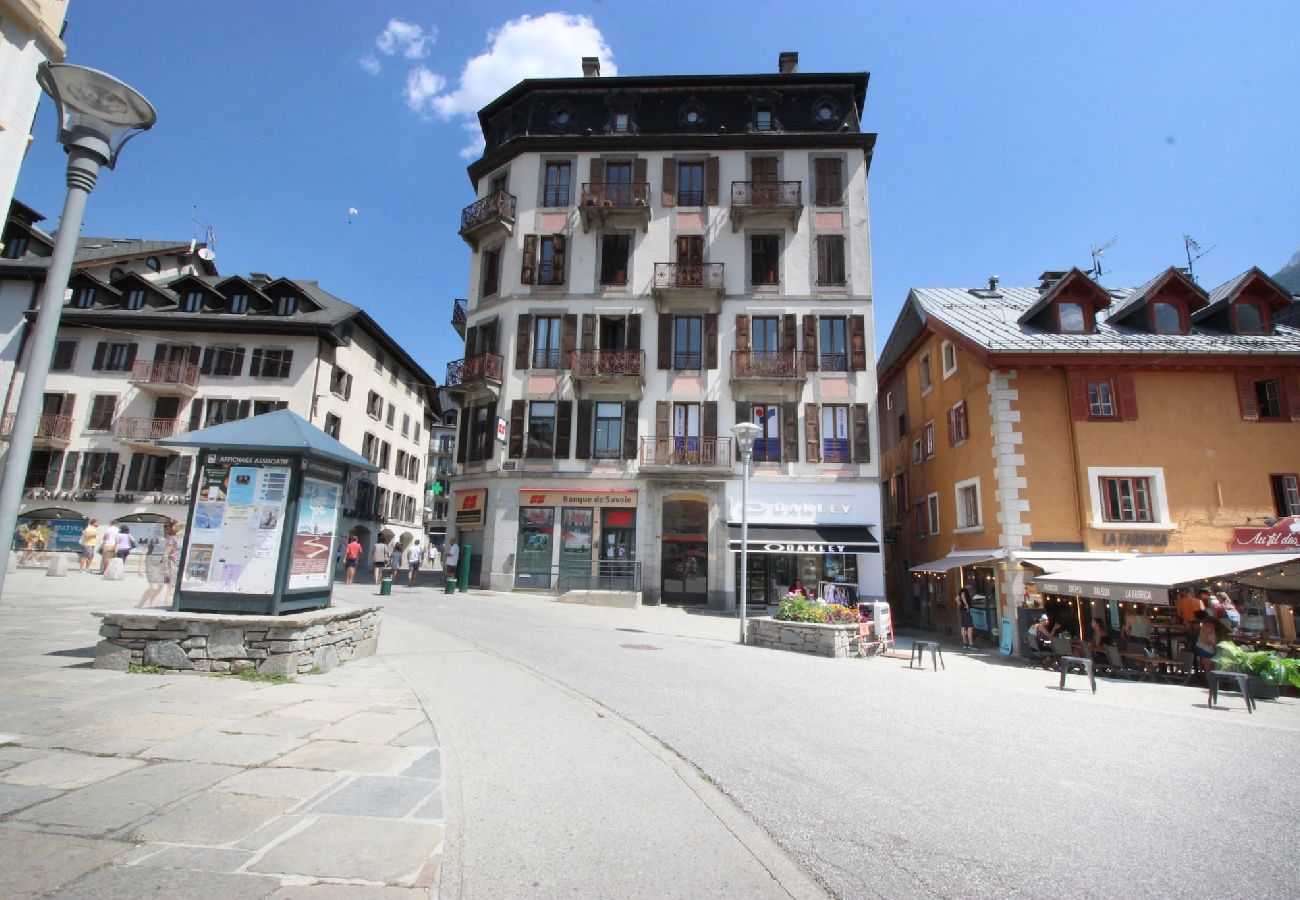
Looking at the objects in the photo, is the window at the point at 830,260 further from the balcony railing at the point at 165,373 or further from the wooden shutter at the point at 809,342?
the balcony railing at the point at 165,373

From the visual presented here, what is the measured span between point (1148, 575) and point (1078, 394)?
22.5ft

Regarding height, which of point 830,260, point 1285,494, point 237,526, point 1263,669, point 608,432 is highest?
point 830,260

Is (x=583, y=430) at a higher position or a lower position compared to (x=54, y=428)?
lower

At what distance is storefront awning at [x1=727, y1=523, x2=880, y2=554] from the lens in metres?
23.7

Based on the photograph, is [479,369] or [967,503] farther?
[479,369]

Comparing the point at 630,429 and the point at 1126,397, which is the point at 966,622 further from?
the point at 630,429

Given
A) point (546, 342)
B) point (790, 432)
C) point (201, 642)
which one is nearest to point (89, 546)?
point (546, 342)

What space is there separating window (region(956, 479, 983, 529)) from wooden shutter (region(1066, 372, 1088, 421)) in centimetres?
327

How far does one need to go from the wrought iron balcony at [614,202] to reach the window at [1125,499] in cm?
1968

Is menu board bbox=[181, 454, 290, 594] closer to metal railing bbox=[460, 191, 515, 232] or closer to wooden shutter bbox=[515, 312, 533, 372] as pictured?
wooden shutter bbox=[515, 312, 533, 372]

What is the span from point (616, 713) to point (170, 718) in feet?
14.1

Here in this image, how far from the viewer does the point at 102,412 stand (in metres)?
33.1

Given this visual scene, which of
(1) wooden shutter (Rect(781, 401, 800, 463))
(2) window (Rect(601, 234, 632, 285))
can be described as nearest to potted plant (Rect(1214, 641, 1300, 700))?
(1) wooden shutter (Rect(781, 401, 800, 463))

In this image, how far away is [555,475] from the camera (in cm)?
2638
